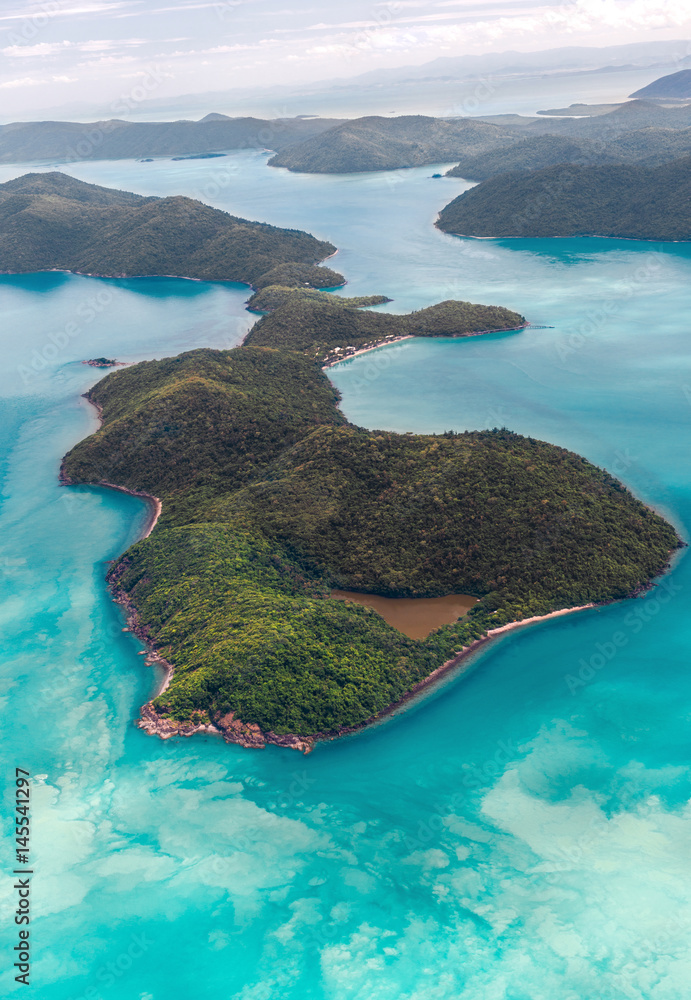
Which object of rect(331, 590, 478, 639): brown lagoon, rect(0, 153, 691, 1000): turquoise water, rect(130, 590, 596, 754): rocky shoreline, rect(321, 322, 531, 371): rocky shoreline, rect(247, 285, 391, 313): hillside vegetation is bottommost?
rect(0, 153, 691, 1000): turquoise water

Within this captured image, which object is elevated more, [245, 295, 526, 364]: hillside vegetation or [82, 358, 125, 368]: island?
[245, 295, 526, 364]: hillside vegetation

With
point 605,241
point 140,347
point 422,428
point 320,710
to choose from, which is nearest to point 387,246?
point 605,241

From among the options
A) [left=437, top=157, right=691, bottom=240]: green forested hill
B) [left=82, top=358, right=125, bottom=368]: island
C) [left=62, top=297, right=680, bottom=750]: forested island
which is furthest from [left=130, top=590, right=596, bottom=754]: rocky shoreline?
[left=437, top=157, right=691, bottom=240]: green forested hill

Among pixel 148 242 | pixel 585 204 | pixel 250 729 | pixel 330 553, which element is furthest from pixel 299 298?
pixel 250 729

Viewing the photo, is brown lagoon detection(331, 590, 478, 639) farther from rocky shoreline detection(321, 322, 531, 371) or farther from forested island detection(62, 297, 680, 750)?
rocky shoreline detection(321, 322, 531, 371)

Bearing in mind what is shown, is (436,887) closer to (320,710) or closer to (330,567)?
(320,710)

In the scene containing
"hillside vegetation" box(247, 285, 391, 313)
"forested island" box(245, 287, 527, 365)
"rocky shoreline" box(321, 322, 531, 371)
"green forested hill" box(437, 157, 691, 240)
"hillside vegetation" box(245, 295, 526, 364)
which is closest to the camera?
"rocky shoreline" box(321, 322, 531, 371)

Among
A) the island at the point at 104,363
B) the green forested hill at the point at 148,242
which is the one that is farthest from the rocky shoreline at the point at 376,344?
the green forested hill at the point at 148,242

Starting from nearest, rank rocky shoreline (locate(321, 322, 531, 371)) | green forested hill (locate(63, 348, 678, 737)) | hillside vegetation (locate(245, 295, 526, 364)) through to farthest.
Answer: green forested hill (locate(63, 348, 678, 737)) < rocky shoreline (locate(321, 322, 531, 371)) < hillside vegetation (locate(245, 295, 526, 364))
